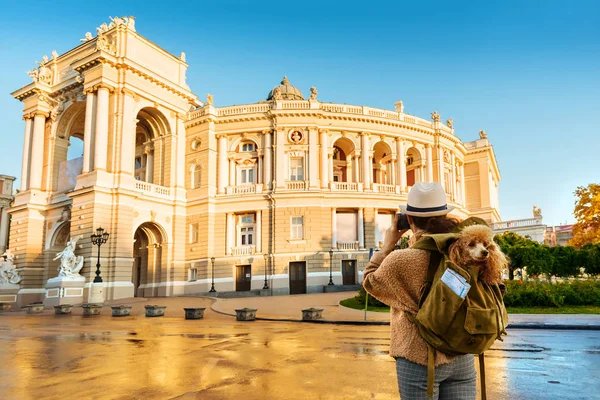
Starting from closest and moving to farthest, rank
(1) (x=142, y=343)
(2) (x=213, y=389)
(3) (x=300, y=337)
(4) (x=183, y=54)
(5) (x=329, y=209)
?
(2) (x=213, y=389)
(1) (x=142, y=343)
(3) (x=300, y=337)
(5) (x=329, y=209)
(4) (x=183, y=54)

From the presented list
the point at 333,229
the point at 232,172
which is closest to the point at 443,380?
the point at 333,229

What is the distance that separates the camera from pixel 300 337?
37.9 feet

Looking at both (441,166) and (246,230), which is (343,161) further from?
(246,230)

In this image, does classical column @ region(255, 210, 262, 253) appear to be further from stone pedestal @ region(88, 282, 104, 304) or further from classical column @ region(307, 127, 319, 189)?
stone pedestal @ region(88, 282, 104, 304)

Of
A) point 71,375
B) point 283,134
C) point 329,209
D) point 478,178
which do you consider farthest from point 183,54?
point 71,375

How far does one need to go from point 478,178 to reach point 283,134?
75.5 ft

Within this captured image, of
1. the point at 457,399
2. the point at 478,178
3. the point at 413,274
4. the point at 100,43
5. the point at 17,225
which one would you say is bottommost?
the point at 457,399

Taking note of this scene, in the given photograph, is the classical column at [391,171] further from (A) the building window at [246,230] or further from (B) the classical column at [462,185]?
(A) the building window at [246,230]

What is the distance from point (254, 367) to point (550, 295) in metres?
15.8

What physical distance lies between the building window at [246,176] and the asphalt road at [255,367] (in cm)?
2670

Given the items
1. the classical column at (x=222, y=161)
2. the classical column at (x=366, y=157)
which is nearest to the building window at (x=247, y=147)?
the classical column at (x=222, y=161)

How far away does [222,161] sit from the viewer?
124ft

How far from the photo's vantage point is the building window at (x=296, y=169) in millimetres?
37000

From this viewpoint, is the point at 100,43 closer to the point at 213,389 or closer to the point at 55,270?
the point at 55,270
